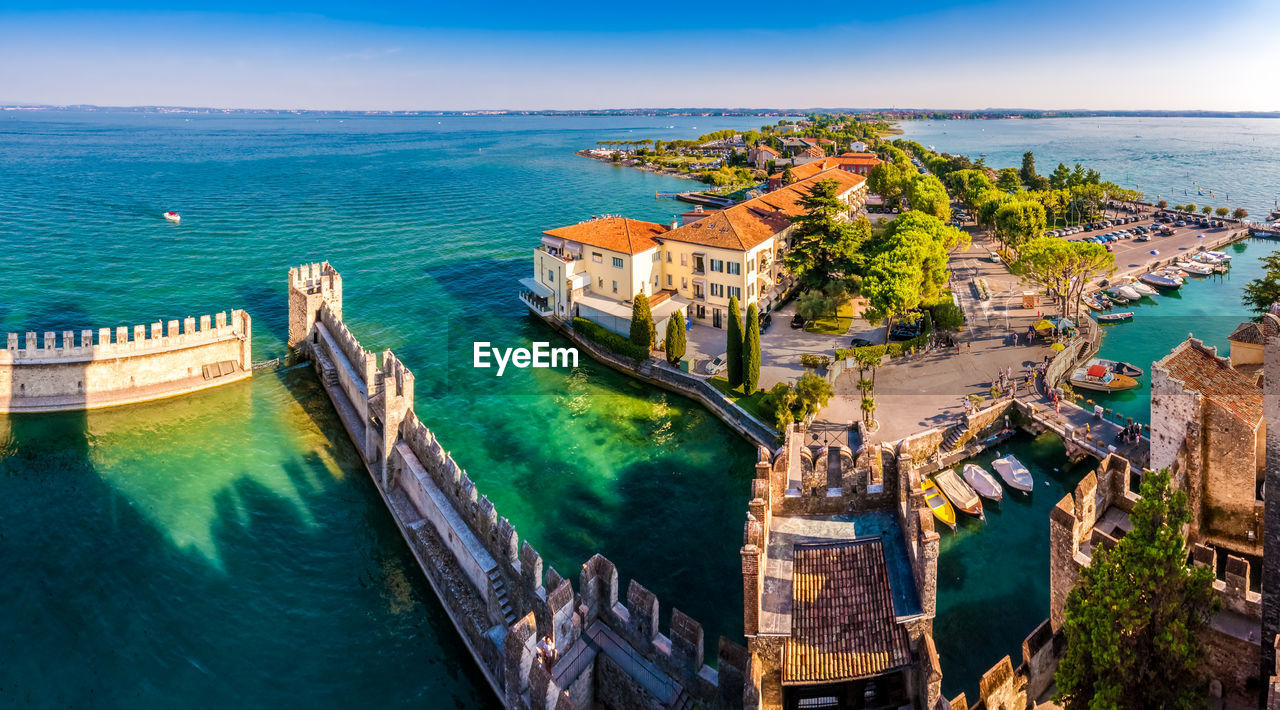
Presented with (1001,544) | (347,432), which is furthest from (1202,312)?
(347,432)

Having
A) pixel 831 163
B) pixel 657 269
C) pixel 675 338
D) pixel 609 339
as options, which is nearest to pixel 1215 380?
pixel 675 338

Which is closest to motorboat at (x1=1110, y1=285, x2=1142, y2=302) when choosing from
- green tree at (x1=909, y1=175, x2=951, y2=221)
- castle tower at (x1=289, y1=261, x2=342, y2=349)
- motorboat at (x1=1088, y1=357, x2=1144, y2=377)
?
green tree at (x1=909, y1=175, x2=951, y2=221)

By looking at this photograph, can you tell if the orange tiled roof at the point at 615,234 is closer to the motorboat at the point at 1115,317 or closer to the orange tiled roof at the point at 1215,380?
the orange tiled roof at the point at 1215,380

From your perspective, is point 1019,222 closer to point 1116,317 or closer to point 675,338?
point 1116,317

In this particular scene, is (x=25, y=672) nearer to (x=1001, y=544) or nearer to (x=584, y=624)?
(x=584, y=624)

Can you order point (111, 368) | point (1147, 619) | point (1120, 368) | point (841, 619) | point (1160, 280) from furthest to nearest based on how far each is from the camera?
point (1160, 280), point (1120, 368), point (111, 368), point (841, 619), point (1147, 619)

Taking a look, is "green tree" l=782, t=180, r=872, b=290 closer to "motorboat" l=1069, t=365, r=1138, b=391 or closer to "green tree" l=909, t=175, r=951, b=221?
"motorboat" l=1069, t=365, r=1138, b=391

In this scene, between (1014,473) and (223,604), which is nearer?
(223,604)

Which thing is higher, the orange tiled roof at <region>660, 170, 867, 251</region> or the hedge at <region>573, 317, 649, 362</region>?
the orange tiled roof at <region>660, 170, 867, 251</region>
